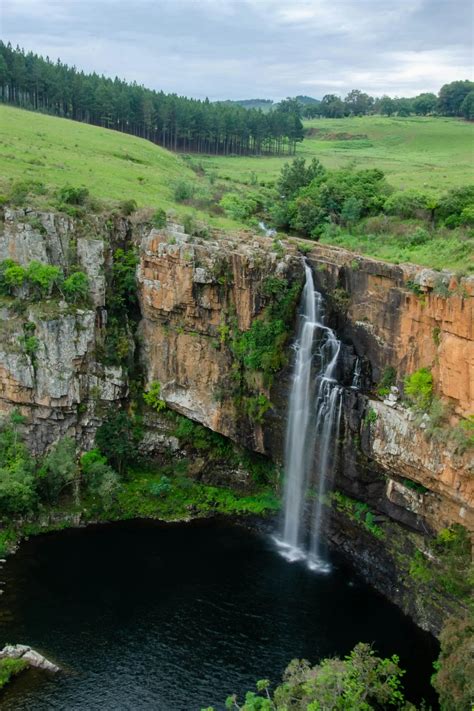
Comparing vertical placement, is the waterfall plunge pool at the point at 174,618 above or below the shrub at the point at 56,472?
below

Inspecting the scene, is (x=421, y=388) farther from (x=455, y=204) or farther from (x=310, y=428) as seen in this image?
(x=455, y=204)

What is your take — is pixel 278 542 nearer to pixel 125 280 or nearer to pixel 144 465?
pixel 144 465

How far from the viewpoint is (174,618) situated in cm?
3356

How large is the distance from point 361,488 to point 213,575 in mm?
9623

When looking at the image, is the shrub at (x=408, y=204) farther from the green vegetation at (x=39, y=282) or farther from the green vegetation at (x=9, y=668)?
the green vegetation at (x=9, y=668)

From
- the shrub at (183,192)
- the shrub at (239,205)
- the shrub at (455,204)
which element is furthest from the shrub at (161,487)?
the shrub at (455,204)

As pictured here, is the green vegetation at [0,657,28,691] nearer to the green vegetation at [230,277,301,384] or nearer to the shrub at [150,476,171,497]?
the shrub at [150,476,171,497]

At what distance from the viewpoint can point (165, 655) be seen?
31.0 meters

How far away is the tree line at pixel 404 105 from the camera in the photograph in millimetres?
110812

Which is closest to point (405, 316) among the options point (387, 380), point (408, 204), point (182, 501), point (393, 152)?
point (387, 380)

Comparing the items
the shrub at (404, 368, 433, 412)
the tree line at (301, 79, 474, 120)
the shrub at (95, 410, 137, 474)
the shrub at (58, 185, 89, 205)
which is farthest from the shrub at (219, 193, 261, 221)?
the tree line at (301, 79, 474, 120)

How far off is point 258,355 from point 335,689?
65.1ft

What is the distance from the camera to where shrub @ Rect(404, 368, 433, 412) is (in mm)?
32250

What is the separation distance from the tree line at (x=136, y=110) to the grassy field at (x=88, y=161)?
27.8 feet
